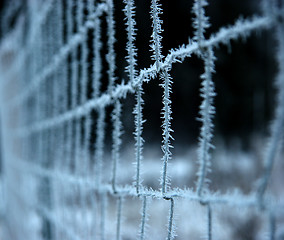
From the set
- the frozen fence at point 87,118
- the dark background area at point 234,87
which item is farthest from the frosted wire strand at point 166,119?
the dark background area at point 234,87

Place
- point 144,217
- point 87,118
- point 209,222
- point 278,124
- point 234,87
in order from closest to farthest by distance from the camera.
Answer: point 278,124 → point 209,222 → point 144,217 → point 87,118 → point 234,87

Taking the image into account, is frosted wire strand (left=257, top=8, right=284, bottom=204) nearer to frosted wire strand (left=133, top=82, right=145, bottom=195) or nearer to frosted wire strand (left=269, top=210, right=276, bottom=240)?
frosted wire strand (left=269, top=210, right=276, bottom=240)

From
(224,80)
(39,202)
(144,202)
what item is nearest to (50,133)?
(39,202)

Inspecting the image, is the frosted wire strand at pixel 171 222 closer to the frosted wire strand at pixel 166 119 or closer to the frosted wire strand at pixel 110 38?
the frosted wire strand at pixel 166 119

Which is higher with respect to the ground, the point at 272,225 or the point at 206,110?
the point at 206,110

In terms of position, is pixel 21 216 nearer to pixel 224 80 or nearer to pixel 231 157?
pixel 231 157

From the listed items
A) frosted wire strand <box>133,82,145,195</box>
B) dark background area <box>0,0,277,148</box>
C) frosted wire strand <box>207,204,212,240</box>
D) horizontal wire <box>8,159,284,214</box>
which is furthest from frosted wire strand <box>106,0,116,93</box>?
dark background area <box>0,0,277,148</box>

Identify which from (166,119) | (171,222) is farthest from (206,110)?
(171,222)

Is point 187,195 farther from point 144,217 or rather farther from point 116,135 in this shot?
point 116,135
